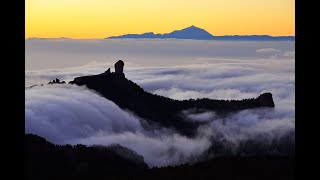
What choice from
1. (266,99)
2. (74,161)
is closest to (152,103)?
(266,99)

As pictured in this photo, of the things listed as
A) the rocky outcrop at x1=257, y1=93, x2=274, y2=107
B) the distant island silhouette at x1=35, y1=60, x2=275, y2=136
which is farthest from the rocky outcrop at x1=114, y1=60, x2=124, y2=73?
the rocky outcrop at x1=257, y1=93, x2=274, y2=107

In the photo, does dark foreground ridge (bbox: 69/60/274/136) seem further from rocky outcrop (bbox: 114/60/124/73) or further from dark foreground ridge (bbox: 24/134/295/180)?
dark foreground ridge (bbox: 24/134/295/180)

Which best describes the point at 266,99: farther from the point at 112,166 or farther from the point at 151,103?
the point at 112,166

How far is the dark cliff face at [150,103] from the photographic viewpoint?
9581cm

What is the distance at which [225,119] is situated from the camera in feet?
318

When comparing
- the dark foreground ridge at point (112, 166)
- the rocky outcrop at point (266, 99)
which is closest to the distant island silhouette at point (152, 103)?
the rocky outcrop at point (266, 99)

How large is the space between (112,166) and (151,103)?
28037 mm

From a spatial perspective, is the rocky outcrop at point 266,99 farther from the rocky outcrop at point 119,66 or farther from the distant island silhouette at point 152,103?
the rocky outcrop at point 119,66

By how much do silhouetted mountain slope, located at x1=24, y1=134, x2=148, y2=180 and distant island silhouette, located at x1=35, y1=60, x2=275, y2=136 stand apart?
1532 cm

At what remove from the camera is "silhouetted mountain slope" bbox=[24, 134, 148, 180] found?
216ft

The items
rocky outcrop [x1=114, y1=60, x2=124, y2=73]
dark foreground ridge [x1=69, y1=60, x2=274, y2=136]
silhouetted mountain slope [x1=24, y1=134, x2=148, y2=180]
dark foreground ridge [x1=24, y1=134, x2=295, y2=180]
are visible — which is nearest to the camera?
dark foreground ridge [x1=24, y1=134, x2=295, y2=180]
